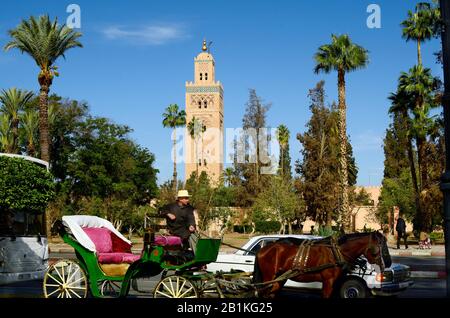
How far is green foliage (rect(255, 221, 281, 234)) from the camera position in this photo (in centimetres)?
5569

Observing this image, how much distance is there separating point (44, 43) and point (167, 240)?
27.9 m

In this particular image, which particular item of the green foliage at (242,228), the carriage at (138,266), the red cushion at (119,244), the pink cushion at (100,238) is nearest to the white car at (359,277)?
the carriage at (138,266)

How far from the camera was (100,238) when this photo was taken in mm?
11461

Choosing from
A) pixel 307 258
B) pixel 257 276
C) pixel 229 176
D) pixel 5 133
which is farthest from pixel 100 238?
pixel 229 176

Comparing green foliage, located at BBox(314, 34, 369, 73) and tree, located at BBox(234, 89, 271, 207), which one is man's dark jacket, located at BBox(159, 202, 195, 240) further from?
tree, located at BBox(234, 89, 271, 207)

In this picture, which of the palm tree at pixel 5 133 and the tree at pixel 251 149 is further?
the tree at pixel 251 149

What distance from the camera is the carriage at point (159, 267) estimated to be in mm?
9422

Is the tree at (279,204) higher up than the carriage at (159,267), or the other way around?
the tree at (279,204)

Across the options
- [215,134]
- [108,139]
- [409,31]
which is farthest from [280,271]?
[215,134]

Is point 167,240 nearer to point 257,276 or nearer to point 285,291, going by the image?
point 257,276

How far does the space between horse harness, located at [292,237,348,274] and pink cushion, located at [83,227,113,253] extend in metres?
3.80

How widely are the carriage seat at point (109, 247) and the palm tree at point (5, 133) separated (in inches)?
1789

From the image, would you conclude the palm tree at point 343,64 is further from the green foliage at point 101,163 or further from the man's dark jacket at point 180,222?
the man's dark jacket at point 180,222
